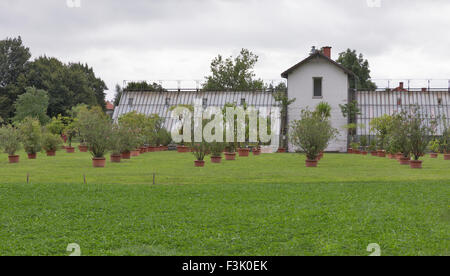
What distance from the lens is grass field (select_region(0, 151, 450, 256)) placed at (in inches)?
240

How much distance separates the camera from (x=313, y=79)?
122ft

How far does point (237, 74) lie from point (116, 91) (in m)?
54.1

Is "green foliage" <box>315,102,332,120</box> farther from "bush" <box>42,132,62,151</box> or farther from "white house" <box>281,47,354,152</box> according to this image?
"bush" <box>42,132,62,151</box>

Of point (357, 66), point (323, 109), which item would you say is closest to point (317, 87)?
point (323, 109)

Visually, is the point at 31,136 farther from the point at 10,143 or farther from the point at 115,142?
the point at 115,142

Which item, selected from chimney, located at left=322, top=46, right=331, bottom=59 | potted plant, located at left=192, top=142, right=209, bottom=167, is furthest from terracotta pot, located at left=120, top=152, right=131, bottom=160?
chimney, located at left=322, top=46, right=331, bottom=59

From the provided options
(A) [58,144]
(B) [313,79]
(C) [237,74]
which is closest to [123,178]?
(A) [58,144]

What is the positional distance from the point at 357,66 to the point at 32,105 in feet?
120

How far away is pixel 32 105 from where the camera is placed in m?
48.5

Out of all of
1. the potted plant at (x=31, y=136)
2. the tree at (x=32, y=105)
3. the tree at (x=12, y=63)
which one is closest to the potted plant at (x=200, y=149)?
the potted plant at (x=31, y=136)

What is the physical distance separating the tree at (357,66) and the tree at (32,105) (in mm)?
34404

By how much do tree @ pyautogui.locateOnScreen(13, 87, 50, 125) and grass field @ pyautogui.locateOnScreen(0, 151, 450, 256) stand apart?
37.8 meters
